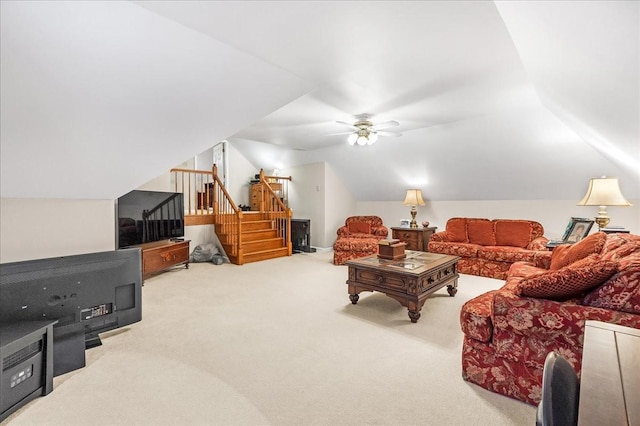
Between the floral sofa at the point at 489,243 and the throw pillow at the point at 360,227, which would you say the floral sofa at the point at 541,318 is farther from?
the throw pillow at the point at 360,227

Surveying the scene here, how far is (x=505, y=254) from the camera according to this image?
14.9ft

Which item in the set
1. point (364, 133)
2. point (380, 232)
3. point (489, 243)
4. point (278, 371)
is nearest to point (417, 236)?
point (380, 232)

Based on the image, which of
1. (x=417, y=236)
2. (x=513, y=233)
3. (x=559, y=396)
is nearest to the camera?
(x=559, y=396)

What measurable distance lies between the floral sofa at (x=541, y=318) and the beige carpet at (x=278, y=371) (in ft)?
0.51

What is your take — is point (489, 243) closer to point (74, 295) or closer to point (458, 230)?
point (458, 230)

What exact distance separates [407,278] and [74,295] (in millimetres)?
2826

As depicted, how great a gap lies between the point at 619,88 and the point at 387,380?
2232 mm

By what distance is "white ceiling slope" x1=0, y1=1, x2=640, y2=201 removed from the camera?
1.55 metres

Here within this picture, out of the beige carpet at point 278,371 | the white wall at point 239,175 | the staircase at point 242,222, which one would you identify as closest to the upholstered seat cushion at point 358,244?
the staircase at point 242,222

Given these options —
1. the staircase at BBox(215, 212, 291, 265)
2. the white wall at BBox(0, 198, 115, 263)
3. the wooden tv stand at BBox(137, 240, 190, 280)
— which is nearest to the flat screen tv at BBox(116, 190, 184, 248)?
the wooden tv stand at BBox(137, 240, 190, 280)

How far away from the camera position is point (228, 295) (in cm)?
386

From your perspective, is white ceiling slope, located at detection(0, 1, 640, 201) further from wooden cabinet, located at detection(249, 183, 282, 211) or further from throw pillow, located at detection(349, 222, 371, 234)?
wooden cabinet, located at detection(249, 183, 282, 211)

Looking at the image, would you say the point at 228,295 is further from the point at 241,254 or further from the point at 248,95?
the point at 248,95

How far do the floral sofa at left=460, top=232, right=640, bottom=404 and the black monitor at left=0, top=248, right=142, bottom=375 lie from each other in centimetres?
→ 264
